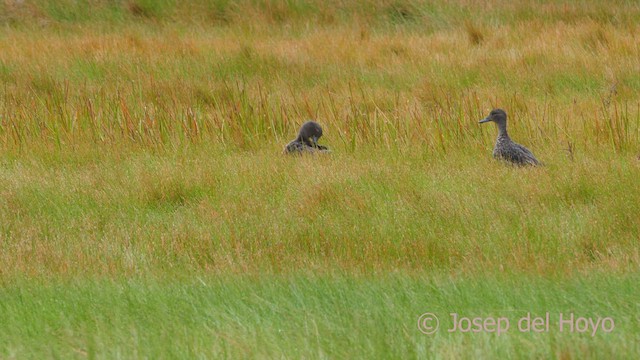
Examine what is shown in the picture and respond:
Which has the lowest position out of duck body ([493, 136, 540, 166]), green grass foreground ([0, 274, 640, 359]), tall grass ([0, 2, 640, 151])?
tall grass ([0, 2, 640, 151])

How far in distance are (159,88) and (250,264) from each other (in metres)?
5.77

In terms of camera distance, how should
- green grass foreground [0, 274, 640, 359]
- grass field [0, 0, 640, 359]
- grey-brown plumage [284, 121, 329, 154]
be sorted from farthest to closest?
1. grey-brown plumage [284, 121, 329, 154]
2. grass field [0, 0, 640, 359]
3. green grass foreground [0, 274, 640, 359]

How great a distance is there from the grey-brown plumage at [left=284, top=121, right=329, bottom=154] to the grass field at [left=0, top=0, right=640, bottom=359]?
0.19 metres

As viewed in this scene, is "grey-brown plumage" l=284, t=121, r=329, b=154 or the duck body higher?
the duck body

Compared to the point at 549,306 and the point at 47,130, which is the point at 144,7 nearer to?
the point at 47,130

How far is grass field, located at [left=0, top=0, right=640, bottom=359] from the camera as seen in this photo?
4547 millimetres

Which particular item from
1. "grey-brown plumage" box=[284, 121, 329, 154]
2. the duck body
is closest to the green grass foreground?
the duck body

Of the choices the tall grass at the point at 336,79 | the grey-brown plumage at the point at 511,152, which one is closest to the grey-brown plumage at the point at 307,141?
the tall grass at the point at 336,79

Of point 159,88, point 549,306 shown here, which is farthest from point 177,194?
point 159,88

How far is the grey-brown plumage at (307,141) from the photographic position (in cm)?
831

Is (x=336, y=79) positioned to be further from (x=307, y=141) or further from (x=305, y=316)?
(x=305, y=316)

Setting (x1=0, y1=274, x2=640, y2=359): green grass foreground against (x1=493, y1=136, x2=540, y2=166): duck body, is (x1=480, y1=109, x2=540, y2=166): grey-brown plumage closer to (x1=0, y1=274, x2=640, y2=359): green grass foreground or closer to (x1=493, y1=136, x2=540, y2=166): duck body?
(x1=493, y1=136, x2=540, y2=166): duck body

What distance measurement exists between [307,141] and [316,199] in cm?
177

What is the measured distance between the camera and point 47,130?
9156 millimetres
